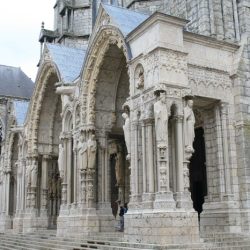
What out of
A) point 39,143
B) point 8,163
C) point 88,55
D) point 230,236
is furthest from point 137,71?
point 8,163

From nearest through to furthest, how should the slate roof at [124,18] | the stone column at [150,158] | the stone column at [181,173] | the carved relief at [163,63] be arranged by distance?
the stone column at [181,173] → the stone column at [150,158] → the carved relief at [163,63] → the slate roof at [124,18]

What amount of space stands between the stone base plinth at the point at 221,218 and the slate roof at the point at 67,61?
22.7ft

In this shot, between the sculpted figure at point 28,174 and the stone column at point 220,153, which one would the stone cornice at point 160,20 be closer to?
the stone column at point 220,153

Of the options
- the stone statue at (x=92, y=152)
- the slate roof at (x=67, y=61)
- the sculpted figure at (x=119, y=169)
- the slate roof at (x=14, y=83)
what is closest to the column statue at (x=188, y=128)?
the stone statue at (x=92, y=152)

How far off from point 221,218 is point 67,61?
29.1 ft

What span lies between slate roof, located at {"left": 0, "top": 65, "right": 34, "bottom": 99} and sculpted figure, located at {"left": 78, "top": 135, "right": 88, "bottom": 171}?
61.7 ft

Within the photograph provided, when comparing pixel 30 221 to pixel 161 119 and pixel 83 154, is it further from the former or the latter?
pixel 161 119

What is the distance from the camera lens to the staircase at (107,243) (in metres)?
8.45

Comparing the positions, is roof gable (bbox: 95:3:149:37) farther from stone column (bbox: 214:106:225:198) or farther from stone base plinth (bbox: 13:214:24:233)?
stone base plinth (bbox: 13:214:24:233)

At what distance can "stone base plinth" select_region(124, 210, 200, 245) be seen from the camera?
8.46 meters

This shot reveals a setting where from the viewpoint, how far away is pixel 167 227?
8.50 meters

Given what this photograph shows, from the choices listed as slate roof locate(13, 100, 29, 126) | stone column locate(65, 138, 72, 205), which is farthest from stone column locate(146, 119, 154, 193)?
slate roof locate(13, 100, 29, 126)

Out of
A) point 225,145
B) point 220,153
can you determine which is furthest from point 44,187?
point 225,145

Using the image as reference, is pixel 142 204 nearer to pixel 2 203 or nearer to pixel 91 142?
pixel 91 142
